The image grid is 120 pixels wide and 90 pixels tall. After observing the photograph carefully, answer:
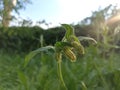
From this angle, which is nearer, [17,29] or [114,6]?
[114,6]

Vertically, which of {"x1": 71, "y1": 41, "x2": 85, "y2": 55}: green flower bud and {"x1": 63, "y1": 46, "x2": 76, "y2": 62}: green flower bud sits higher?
{"x1": 71, "y1": 41, "x2": 85, "y2": 55}: green flower bud

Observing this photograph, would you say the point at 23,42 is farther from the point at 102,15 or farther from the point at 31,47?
the point at 102,15

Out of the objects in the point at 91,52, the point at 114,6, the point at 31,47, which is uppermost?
the point at 114,6

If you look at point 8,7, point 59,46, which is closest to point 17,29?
point 8,7

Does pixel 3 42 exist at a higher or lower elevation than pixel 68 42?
lower

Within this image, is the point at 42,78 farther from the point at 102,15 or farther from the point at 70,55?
the point at 102,15

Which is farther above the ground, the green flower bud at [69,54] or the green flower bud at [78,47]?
the green flower bud at [78,47]

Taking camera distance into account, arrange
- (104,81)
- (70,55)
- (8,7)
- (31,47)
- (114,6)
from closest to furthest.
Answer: (70,55) → (104,81) → (114,6) → (8,7) → (31,47)

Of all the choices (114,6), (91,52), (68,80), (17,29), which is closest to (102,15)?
(114,6)

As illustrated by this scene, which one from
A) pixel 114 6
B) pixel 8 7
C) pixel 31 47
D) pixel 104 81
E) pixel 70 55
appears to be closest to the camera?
pixel 70 55
